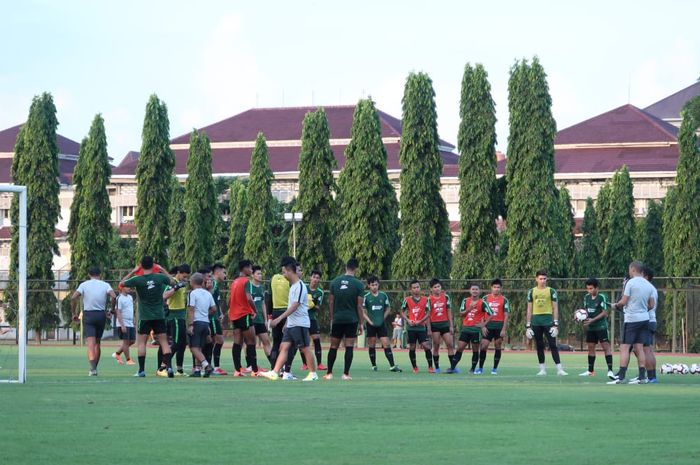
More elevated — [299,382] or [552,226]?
[552,226]

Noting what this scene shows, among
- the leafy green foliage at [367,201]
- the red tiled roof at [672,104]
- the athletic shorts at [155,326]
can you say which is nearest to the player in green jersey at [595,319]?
the athletic shorts at [155,326]

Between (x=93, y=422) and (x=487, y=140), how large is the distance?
47162 mm

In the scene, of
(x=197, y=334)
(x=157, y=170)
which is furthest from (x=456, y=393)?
(x=157, y=170)

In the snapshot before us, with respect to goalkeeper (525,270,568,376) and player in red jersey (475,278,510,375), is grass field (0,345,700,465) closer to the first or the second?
goalkeeper (525,270,568,376)

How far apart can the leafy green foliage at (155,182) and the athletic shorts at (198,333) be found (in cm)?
4570

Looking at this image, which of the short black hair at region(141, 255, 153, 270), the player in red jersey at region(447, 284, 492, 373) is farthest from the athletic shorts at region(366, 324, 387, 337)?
the short black hair at region(141, 255, 153, 270)

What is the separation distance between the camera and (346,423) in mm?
13367

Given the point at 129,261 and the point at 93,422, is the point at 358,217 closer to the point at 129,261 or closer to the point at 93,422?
the point at 129,261

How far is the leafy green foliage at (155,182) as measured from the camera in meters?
68.9

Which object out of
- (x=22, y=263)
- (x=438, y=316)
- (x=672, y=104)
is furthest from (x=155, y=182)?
(x=672, y=104)

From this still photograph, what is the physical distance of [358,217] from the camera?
63188 mm

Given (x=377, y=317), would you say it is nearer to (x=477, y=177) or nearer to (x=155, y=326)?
(x=155, y=326)

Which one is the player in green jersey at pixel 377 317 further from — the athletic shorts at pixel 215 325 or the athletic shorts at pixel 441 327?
the athletic shorts at pixel 215 325

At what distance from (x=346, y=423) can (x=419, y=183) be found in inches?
1901
